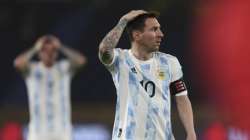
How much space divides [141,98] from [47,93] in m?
5.77

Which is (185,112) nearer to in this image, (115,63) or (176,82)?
(176,82)

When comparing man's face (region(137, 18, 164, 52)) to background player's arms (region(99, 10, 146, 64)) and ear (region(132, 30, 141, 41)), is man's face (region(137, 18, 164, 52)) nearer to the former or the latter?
ear (region(132, 30, 141, 41))

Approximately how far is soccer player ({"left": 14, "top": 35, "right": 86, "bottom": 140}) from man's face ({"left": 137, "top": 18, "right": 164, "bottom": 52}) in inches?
209

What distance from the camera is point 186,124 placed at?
920 cm

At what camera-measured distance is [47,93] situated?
48.3 feet

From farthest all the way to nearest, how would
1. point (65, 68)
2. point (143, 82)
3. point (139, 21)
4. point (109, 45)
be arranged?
point (65, 68) < point (139, 21) < point (143, 82) < point (109, 45)

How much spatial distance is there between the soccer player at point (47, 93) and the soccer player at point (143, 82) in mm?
5278

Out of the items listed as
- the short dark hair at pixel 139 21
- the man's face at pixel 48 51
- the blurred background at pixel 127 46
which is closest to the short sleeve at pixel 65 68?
the man's face at pixel 48 51

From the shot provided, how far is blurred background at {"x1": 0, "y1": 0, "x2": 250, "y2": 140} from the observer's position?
68.6 feet

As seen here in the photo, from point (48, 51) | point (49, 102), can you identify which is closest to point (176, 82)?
point (48, 51)

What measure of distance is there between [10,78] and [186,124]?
42.9 ft

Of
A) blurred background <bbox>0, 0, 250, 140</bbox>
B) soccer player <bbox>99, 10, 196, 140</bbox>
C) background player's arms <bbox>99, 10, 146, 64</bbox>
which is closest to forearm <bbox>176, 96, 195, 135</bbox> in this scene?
soccer player <bbox>99, 10, 196, 140</bbox>

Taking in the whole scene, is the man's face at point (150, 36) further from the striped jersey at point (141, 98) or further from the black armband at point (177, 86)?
the black armband at point (177, 86)

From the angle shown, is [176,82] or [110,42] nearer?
[110,42]
